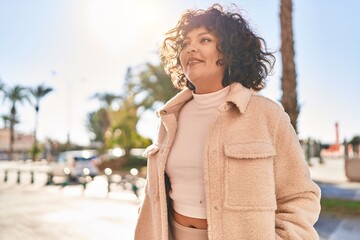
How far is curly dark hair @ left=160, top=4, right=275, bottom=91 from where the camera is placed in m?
1.94

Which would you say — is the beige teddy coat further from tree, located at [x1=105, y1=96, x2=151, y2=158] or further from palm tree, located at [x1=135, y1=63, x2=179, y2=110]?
tree, located at [x1=105, y1=96, x2=151, y2=158]

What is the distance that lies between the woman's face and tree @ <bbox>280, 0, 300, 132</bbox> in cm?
864

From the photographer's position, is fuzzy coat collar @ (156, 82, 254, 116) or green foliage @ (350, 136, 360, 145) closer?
fuzzy coat collar @ (156, 82, 254, 116)

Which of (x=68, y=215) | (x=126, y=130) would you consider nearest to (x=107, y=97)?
(x=126, y=130)

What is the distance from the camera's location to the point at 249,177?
1669 mm

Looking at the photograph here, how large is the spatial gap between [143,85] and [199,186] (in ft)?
77.4

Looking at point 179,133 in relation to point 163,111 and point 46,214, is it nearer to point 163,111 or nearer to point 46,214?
point 163,111

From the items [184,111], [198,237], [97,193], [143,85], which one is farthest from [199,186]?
[143,85]

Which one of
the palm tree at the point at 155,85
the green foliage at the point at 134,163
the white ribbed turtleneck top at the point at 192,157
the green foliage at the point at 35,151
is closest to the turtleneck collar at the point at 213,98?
the white ribbed turtleneck top at the point at 192,157

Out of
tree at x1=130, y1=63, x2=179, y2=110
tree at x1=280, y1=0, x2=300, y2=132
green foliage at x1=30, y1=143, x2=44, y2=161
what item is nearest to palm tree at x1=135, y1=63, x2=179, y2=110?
tree at x1=130, y1=63, x2=179, y2=110

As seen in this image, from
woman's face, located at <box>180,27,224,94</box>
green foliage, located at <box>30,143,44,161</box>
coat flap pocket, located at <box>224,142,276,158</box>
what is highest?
woman's face, located at <box>180,27,224,94</box>

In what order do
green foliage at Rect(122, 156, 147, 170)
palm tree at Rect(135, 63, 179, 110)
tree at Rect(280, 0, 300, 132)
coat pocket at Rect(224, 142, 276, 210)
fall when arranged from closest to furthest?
coat pocket at Rect(224, 142, 276, 210) → tree at Rect(280, 0, 300, 132) → palm tree at Rect(135, 63, 179, 110) → green foliage at Rect(122, 156, 147, 170)

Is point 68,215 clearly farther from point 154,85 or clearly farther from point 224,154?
point 154,85

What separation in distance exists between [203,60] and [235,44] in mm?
175
